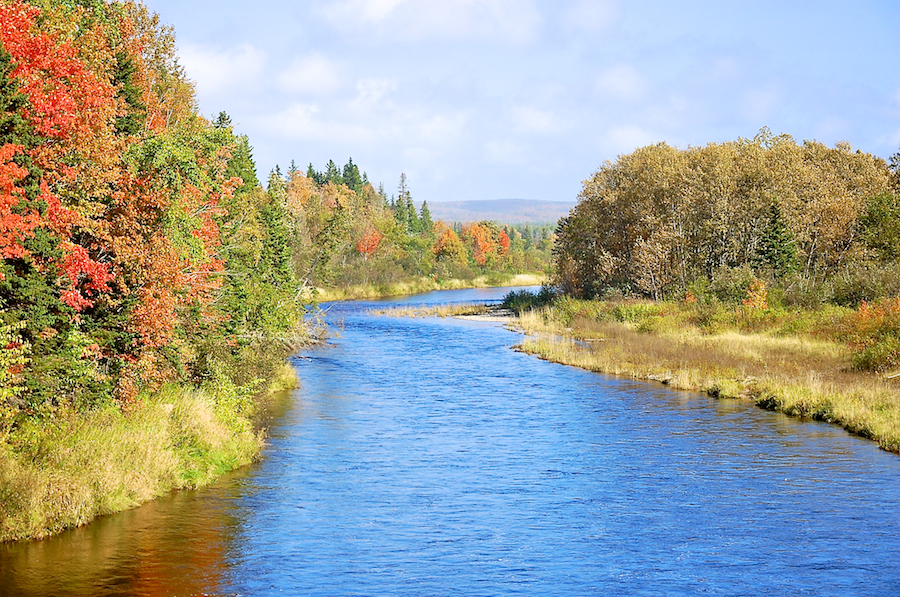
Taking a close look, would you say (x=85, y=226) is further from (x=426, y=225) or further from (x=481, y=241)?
(x=426, y=225)

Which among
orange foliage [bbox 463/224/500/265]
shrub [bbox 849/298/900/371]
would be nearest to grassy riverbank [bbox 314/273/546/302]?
orange foliage [bbox 463/224/500/265]

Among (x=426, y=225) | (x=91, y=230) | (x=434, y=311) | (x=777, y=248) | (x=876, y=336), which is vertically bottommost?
(x=876, y=336)

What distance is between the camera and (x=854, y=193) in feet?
224

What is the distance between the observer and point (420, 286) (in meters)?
126

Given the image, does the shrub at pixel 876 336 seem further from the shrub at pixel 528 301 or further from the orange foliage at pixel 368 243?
the orange foliage at pixel 368 243

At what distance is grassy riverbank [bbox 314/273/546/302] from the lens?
104125 mm

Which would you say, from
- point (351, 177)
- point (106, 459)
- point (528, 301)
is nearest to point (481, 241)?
point (351, 177)

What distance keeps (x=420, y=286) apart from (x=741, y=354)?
85.4 m

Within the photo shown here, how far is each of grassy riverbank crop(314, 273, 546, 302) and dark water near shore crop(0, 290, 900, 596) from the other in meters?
66.6

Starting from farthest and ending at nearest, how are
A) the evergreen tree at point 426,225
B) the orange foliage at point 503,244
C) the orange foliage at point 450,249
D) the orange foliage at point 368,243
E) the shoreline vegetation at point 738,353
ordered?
the orange foliage at point 503,244 < the evergreen tree at point 426,225 < the orange foliage at point 450,249 < the orange foliage at point 368,243 < the shoreline vegetation at point 738,353

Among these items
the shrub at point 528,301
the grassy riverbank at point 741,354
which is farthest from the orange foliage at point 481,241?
the grassy riverbank at point 741,354

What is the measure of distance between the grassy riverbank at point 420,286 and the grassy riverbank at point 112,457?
71226 mm

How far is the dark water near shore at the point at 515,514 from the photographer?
16.4 metres

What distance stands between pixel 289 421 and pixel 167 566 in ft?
48.8
